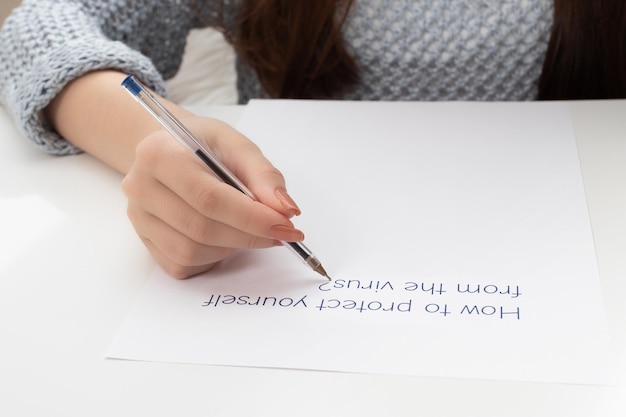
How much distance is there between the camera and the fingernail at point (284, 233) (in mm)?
456

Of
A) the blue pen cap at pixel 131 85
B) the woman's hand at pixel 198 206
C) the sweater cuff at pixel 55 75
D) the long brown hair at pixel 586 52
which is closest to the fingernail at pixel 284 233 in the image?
the woman's hand at pixel 198 206

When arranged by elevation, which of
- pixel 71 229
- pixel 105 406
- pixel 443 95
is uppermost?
pixel 443 95

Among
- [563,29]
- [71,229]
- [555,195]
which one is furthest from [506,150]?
[71,229]

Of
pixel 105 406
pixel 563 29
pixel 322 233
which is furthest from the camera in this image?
pixel 563 29

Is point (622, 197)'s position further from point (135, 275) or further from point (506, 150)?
point (135, 275)

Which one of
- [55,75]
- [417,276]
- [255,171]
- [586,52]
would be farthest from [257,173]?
[586,52]

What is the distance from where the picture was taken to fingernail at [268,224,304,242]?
456mm

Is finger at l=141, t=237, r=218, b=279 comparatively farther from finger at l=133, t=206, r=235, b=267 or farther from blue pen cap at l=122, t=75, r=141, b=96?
blue pen cap at l=122, t=75, r=141, b=96

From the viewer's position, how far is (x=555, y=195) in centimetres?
52

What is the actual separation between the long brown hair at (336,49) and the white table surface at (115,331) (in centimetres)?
13

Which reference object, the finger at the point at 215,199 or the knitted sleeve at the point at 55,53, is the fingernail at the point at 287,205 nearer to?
the finger at the point at 215,199

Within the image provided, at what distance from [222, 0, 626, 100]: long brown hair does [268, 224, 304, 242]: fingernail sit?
1.12 ft

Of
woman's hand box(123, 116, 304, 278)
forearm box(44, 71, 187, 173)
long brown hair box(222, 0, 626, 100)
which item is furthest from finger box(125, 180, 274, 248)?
long brown hair box(222, 0, 626, 100)

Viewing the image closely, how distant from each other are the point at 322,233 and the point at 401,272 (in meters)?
0.07
